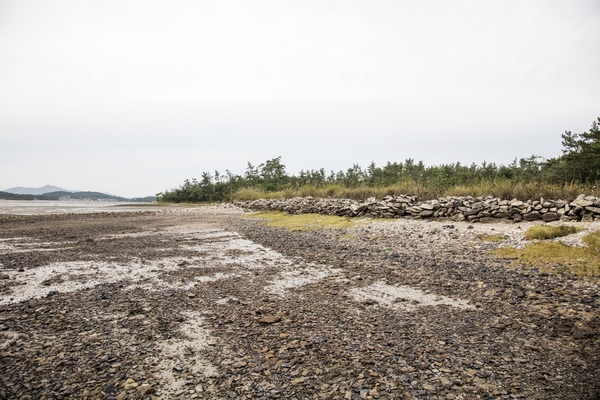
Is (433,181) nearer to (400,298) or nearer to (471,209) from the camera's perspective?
(471,209)

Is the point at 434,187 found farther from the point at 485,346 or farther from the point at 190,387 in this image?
the point at 190,387

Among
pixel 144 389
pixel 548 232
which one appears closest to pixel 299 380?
pixel 144 389

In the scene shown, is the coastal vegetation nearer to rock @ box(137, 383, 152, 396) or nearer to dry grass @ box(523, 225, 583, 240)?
dry grass @ box(523, 225, 583, 240)

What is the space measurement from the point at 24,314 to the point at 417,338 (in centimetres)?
460

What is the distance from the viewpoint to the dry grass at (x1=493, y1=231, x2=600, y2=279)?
16.6 feet

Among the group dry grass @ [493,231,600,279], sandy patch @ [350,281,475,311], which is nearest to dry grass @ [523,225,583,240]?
dry grass @ [493,231,600,279]

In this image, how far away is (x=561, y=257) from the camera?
18.8 ft

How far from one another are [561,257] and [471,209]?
5.45m

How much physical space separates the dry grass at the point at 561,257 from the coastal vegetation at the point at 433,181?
19.2 feet

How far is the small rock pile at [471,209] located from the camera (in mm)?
9000

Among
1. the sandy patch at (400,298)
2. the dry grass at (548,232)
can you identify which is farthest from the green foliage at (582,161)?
the sandy patch at (400,298)

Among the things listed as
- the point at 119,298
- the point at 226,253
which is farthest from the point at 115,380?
the point at 226,253

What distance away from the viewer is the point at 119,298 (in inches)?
172

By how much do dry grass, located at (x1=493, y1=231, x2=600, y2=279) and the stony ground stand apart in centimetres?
44
